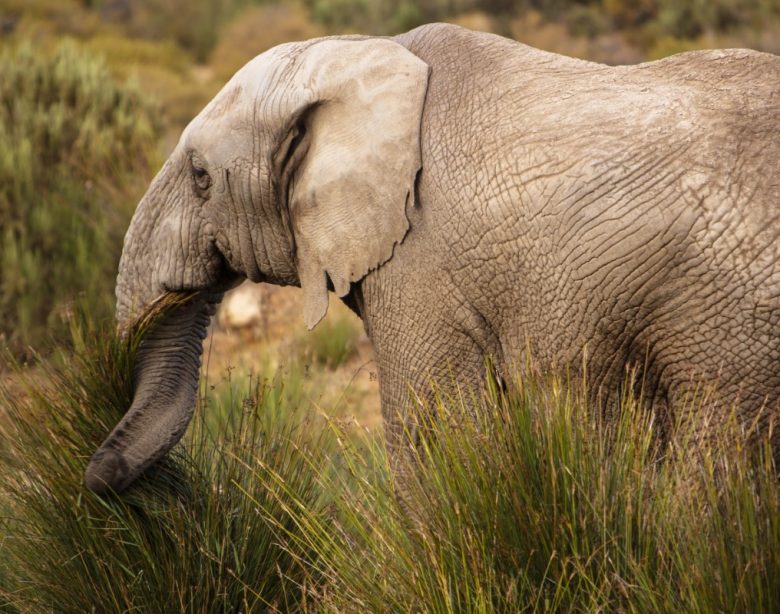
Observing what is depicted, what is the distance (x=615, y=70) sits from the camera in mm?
3666

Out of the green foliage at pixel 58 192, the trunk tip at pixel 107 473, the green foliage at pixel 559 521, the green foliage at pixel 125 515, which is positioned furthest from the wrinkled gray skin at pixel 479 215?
the green foliage at pixel 58 192

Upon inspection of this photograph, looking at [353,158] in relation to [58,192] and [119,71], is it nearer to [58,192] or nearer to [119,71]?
[58,192]

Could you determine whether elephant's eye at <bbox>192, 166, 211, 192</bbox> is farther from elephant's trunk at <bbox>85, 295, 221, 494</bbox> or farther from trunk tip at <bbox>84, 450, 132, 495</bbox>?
trunk tip at <bbox>84, 450, 132, 495</bbox>

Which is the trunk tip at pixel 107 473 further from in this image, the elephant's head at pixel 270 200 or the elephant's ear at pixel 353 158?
the elephant's ear at pixel 353 158

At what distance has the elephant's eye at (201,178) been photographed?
414 cm

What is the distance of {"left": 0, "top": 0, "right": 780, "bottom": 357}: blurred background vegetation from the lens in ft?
27.8

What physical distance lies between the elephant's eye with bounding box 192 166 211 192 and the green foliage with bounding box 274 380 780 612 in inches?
57.5

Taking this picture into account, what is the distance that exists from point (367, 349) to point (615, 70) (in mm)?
4983

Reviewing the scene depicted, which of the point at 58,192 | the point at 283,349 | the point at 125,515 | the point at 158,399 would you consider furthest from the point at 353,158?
the point at 58,192

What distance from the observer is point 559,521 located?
2.95m

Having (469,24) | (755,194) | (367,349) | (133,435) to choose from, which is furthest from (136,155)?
(469,24)

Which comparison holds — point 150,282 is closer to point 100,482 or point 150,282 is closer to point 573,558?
point 100,482

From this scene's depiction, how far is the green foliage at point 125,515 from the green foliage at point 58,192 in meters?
3.34

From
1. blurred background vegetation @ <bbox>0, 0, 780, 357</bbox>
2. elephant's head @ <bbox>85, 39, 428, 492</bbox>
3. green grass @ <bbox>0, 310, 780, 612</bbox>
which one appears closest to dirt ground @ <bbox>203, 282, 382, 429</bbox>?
blurred background vegetation @ <bbox>0, 0, 780, 357</bbox>
